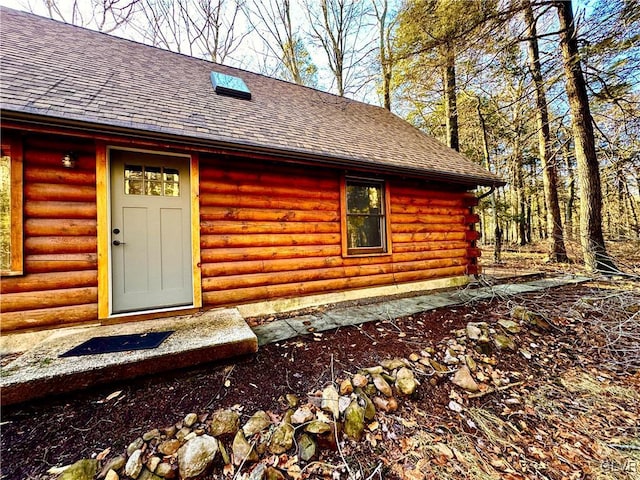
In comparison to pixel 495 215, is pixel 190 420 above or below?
below

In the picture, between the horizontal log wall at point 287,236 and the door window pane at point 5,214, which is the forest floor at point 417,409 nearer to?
the horizontal log wall at point 287,236

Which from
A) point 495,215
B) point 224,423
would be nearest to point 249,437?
point 224,423

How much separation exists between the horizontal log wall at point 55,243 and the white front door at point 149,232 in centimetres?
24

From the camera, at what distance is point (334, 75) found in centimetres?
995

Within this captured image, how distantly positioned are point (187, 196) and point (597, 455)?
15.7 ft

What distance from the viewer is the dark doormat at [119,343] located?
7.27 ft

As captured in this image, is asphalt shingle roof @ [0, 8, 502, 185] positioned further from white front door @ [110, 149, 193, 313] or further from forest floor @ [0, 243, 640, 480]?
forest floor @ [0, 243, 640, 480]

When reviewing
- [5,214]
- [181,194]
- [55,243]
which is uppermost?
[181,194]

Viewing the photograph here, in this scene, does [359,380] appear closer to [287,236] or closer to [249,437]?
[249,437]

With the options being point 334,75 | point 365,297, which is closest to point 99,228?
point 365,297

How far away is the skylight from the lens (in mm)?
4802

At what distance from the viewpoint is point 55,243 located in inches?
111

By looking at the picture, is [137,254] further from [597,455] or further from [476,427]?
[597,455]

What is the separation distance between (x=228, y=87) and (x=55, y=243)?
12.5ft
